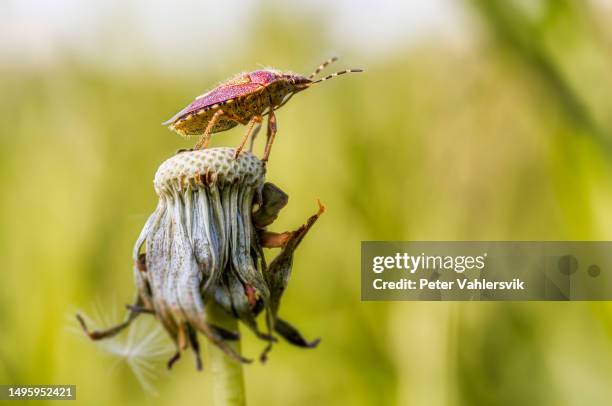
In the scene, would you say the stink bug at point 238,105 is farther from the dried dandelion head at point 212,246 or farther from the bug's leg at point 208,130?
the dried dandelion head at point 212,246

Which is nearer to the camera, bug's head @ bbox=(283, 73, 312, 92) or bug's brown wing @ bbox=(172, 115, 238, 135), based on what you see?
bug's brown wing @ bbox=(172, 115, 238, 135)

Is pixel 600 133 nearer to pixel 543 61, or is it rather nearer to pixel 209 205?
pixel 543 61

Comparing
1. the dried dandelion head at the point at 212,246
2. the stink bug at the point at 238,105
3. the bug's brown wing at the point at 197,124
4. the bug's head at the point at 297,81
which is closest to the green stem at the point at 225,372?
the dried dandelion head at the point at 212,246

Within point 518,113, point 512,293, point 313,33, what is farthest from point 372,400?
point 313,33

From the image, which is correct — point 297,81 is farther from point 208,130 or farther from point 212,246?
point 212,246

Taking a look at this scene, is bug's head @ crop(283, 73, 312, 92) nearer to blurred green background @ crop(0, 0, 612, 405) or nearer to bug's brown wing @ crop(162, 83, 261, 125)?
bug's brown wing @ crop(162, 83, 261, 125)

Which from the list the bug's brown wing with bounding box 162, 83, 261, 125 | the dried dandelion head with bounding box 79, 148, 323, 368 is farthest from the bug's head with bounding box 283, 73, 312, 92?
the dried dandelion head with bounding box 79, 148, 323, 368
